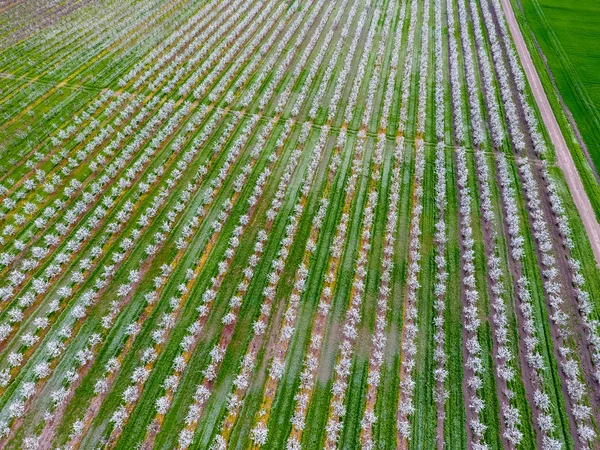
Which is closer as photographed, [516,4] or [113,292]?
[113,292]

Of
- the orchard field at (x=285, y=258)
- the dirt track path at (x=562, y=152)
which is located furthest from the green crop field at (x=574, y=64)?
the orchard field at (x=285, y=258)

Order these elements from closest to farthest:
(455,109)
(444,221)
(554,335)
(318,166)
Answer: (554,335) → (444,221) → (318,166) → (455,109)

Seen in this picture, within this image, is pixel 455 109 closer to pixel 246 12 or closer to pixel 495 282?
pixel 495 282

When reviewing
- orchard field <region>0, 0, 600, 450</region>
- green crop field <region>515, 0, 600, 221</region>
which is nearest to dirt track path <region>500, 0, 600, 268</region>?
orchard field <region>0, 0, 600, 450</region>

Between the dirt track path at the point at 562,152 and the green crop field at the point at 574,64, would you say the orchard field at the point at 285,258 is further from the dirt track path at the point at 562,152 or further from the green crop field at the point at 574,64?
the green crop field at the point at 574,64

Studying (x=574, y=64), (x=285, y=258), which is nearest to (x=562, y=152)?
Answer: (x=574, y=64)

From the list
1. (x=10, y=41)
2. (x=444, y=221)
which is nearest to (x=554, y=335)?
(x=444, y=221)
